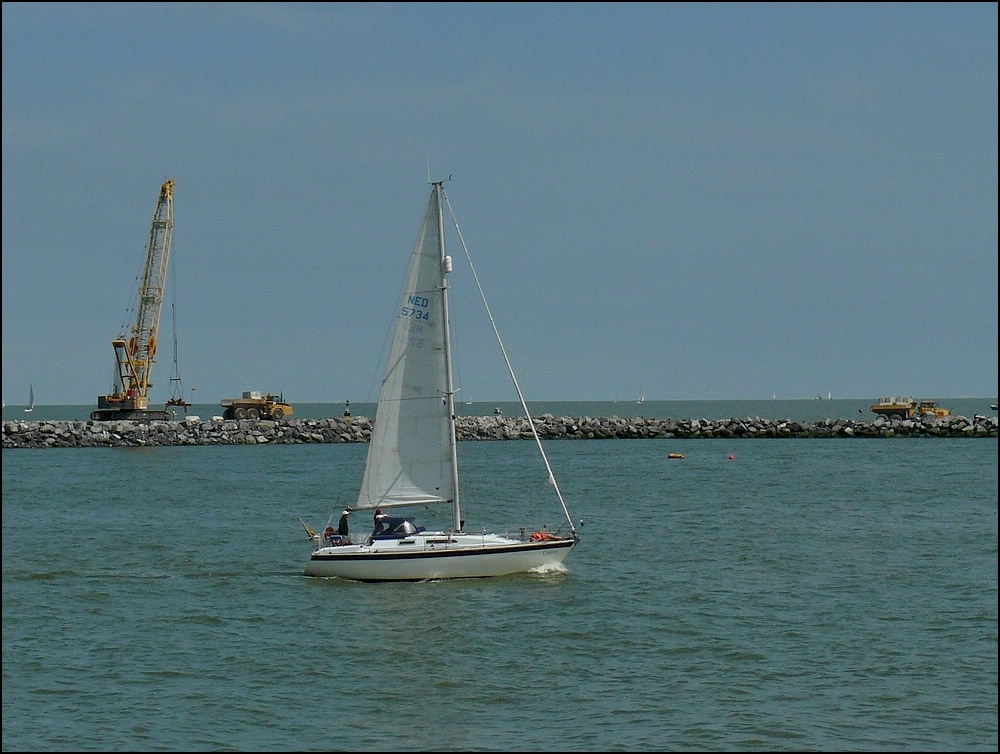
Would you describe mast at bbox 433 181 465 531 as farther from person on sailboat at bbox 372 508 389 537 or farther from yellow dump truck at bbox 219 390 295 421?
yellow dump truck at bbox 219 390 295 421

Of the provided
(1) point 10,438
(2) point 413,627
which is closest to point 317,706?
(2) point 413,627

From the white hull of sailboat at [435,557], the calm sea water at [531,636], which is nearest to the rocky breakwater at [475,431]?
the calm sea water at [531,636]

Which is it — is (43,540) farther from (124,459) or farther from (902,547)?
(124,459)

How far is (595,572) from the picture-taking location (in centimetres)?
3466

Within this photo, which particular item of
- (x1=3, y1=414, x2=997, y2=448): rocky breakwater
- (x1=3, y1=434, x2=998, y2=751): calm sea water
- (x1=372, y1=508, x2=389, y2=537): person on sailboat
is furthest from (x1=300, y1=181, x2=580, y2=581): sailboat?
(x1=3, y1=414, x2=997, y2=448): rocky breakwater

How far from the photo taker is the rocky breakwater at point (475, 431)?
319 feet

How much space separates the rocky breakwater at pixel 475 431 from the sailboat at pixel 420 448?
6582cm

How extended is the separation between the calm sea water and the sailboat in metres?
0.71

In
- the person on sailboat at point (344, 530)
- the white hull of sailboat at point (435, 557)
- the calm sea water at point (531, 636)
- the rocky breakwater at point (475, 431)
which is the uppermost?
the rocky breakwater at point (475, 431)

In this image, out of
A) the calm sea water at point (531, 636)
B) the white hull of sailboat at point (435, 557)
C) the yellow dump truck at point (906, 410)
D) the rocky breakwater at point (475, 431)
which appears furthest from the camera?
the yellow dump truck at point (906, 410)

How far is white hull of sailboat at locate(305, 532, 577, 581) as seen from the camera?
31.6 meters

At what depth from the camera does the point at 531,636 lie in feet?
87.6

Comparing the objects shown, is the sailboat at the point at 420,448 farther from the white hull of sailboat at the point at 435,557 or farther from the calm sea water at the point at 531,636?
the calm sea water at the point at 531,636

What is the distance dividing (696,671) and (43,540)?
26603 millimetres
